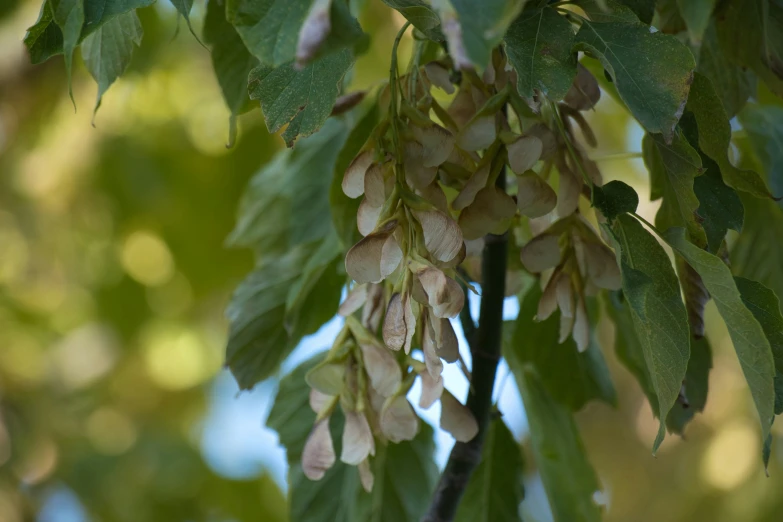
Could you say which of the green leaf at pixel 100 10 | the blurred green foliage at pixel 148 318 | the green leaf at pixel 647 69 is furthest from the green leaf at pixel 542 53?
the blurred green foliage at pixel 148 318

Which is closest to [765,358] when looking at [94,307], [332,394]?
[332,394]

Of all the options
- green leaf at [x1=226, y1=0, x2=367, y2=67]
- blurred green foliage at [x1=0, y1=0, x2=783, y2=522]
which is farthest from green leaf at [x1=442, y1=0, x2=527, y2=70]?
blurred green foliage at [x1=0, y1=0, x2=783, y2=522]

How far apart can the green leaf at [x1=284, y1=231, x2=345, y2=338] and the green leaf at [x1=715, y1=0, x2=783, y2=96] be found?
224 mm

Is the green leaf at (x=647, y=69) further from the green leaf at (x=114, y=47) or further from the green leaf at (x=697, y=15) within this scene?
the green leaf at (x=114, y=47)

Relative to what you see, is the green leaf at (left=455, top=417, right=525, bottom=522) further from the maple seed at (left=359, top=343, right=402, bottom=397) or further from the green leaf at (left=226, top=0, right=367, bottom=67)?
the green leaf at (left=226, top=0, right=367, bottom=67)

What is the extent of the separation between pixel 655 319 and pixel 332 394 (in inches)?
5.9

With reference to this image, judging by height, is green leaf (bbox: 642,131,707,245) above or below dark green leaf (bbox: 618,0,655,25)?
below

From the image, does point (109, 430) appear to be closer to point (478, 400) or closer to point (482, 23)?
point (478, 400)

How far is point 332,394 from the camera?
37cm

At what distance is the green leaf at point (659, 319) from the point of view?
0.27m

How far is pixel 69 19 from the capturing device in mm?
270

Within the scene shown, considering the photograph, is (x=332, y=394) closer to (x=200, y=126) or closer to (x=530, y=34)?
(x=530, y=34)

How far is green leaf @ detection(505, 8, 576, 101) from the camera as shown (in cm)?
27

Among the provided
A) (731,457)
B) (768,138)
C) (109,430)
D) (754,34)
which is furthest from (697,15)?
(109,430)
